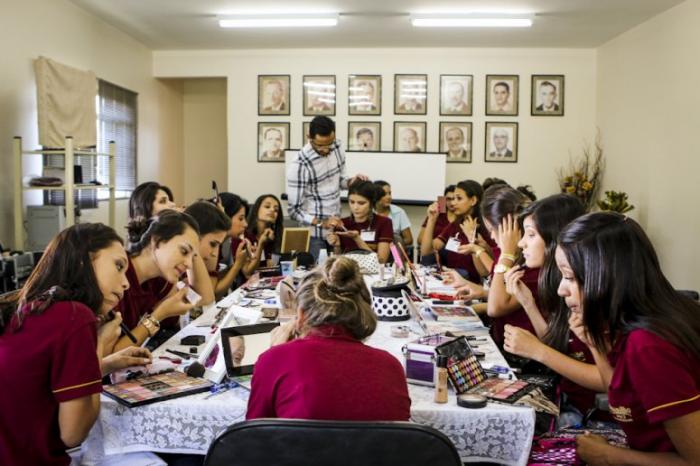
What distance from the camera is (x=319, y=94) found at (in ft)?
27.8

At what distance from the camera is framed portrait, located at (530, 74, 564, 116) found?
27.2 feet

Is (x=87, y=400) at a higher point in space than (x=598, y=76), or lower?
lower

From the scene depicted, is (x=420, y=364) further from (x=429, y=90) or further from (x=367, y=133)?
(x=429, y=90)

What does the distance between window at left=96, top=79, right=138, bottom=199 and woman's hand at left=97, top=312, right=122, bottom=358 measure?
5.49m

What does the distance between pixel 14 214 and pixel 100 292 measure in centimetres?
447

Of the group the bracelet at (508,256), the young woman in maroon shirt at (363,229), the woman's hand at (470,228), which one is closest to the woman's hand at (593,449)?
the bracelet at (508,256)

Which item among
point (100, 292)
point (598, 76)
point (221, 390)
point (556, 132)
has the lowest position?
point (221, 390)

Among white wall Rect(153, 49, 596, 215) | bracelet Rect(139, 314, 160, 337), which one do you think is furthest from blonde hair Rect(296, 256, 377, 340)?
white wall Rect(153, 49, 596, 215)

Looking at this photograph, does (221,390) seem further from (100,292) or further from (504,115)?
(504,115)

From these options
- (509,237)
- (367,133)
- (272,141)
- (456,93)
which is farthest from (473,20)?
(509,237)

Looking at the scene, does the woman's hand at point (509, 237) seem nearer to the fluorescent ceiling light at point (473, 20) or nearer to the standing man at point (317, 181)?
the standing man at point (317, 181)

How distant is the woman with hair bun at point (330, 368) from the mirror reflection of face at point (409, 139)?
6.96m

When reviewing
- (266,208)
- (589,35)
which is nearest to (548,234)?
(266,208)

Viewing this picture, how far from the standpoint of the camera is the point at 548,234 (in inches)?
96.1
